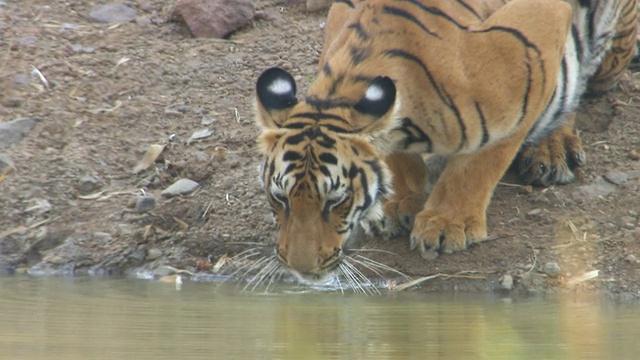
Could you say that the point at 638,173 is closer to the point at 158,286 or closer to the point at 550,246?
the point at 550,246


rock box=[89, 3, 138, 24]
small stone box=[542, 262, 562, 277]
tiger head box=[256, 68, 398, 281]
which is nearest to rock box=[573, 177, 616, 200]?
small stone box=[542, 262, 562, 277]

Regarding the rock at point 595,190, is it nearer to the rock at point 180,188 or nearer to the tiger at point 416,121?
the tiger at point 416,121

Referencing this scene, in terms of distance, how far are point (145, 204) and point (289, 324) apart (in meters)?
2.22

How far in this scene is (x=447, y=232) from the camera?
644cm

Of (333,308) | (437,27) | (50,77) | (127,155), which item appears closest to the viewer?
(333,308)

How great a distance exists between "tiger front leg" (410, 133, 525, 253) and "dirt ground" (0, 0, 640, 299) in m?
0.10

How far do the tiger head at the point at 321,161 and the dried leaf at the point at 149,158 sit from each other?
190cm

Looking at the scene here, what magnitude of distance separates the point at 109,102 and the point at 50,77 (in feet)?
1.61

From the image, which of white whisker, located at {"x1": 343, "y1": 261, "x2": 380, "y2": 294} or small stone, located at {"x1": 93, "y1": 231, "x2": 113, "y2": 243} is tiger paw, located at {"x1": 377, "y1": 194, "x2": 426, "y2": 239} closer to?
white whisker, located at {"x1": 343, "y1": 261, "x2": 380, "y2": 294}

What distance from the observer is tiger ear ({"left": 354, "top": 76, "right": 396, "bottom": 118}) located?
221 inches

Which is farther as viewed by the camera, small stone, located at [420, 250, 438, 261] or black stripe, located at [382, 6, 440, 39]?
small stone, located at [420, 250, 438, 261]

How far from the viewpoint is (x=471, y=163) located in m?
→ 6.56

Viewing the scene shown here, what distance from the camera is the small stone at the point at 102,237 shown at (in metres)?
6.98

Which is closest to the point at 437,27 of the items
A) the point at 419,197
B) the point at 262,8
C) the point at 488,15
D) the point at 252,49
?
the point at 488,15
